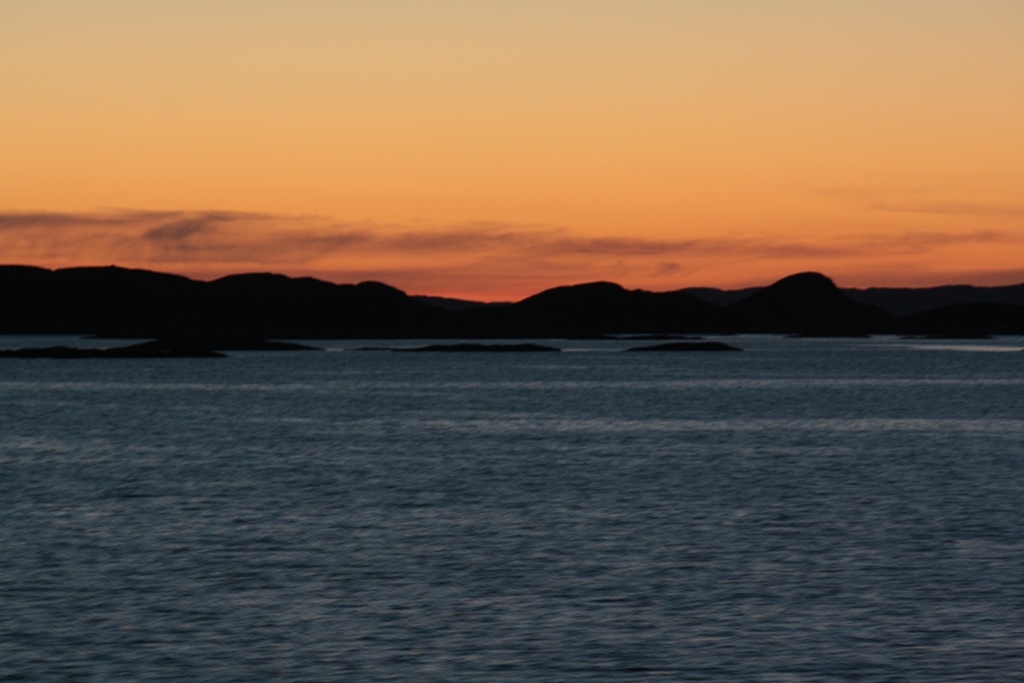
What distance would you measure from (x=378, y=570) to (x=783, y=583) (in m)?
7.71

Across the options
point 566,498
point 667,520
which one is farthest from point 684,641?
point 566,498

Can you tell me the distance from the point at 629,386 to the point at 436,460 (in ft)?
247

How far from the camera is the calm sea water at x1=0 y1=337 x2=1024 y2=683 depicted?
18578 millimetres

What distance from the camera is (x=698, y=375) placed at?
506 ft

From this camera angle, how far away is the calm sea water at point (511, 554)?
18578 millimetres

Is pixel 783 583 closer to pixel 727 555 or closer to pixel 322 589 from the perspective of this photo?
pixel 727 555

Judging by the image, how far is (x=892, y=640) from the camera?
19.4 meters

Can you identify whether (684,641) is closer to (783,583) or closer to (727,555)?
(783,583)

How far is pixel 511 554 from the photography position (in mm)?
27109

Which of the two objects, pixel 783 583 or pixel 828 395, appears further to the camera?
pixel 828 395

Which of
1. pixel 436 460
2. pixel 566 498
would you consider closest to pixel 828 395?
pixel 436 460

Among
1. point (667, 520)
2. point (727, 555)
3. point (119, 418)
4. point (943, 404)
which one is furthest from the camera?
point (943, 404)

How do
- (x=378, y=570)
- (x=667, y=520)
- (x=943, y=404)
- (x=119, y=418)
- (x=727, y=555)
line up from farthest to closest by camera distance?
(x=943, y=404)
(x=119, y=418)
(x=667, y=520)
(x=727, y=555)
(x=378, y=570)

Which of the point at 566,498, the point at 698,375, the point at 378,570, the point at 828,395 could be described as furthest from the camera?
the point at 698,375
